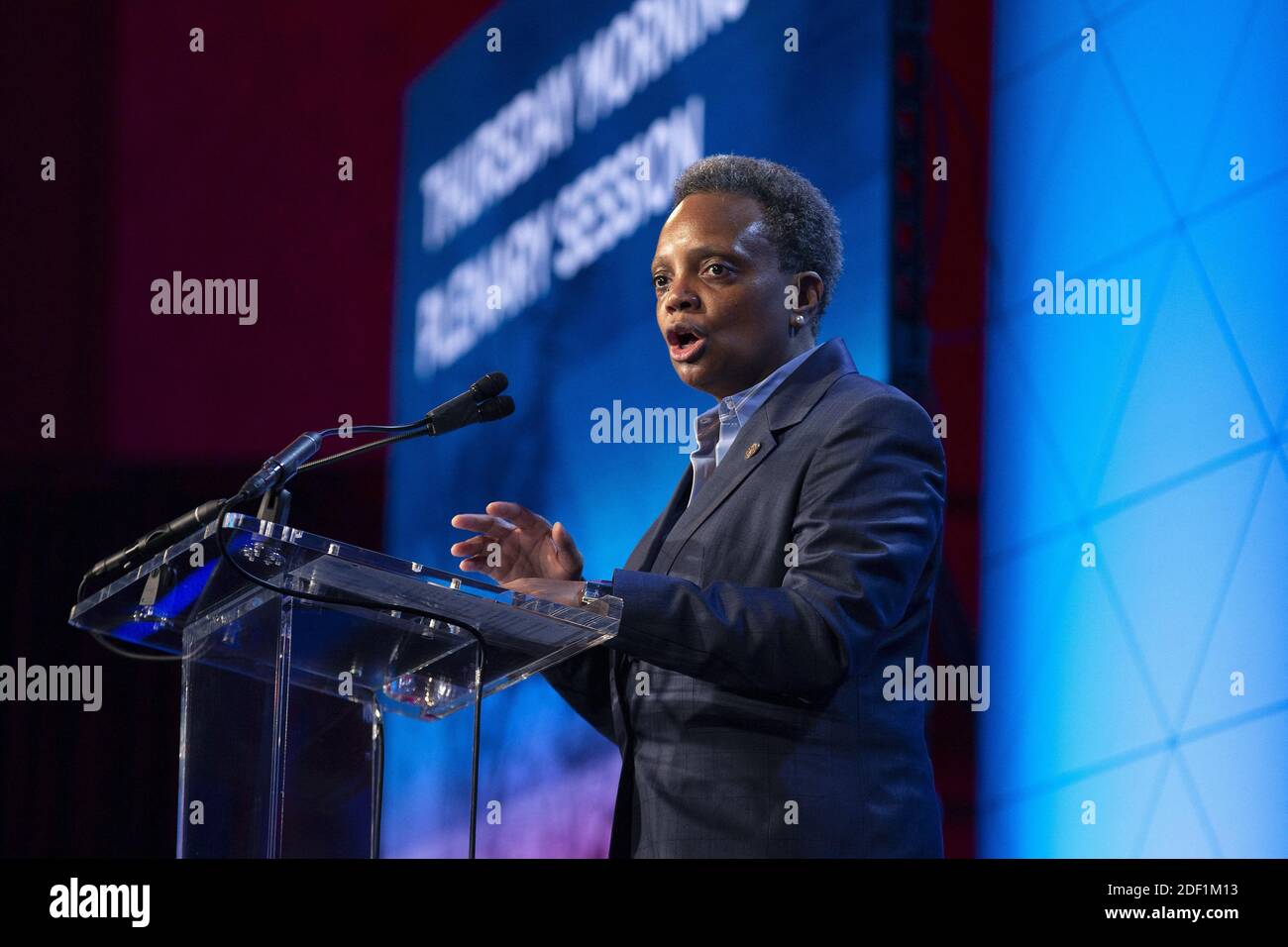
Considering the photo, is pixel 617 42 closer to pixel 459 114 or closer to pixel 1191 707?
pixel 459 114

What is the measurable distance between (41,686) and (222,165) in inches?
57.9

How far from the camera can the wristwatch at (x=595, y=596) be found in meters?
1.88

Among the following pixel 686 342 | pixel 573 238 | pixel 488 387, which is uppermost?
pixel 573 238

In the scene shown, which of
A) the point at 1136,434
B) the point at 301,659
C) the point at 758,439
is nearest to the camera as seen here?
the point at 301,659

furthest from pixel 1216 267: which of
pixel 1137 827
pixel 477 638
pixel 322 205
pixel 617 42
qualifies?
pixel 477 638

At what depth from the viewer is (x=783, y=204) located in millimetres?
2682

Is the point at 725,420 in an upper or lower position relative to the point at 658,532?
upper

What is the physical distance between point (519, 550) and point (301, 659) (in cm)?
49

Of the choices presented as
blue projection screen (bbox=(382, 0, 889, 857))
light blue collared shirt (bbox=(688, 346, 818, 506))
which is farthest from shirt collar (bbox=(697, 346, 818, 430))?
blue projection screen (bbox=(382, 0, 889, 857))

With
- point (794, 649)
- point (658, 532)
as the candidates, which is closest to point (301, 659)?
point (794, 649)

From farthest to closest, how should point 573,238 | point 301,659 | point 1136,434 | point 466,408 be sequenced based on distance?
point 573,238
point 1136,434
point 466,408
point 301,659

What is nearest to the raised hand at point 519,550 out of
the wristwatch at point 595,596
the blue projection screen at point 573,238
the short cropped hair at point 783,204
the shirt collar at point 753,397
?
the wristwatch at point 595,596

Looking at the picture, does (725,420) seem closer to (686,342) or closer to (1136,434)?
(686,342)

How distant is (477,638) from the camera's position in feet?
6.14
